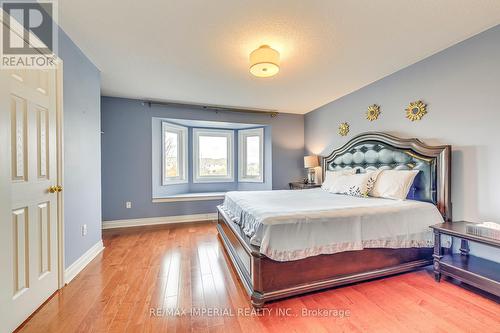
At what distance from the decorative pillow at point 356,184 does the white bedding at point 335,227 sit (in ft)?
1.55

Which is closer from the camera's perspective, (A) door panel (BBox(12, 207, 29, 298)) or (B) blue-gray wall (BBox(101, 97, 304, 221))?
(A) door panel (BBox(12, 207, 29, 298))

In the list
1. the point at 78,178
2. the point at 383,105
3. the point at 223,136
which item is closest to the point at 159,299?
the point at 78,178

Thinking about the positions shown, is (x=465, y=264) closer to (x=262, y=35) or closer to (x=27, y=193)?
(x=262, y=35)

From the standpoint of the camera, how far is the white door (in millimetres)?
1331

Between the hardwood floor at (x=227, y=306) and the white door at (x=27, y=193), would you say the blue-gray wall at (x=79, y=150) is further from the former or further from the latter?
the hardwood floor at (x=227, y=306)

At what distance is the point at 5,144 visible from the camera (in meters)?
1.34

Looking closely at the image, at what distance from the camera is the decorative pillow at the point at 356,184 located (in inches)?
106

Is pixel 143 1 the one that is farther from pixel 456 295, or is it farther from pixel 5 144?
pixel 456 295

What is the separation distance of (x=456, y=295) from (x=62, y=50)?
419cm

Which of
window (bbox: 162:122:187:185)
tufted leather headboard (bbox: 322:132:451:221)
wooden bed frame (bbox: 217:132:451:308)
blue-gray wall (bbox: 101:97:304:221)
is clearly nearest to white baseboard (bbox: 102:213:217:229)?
blue-gray wall (bbox: 101:97:304:221)

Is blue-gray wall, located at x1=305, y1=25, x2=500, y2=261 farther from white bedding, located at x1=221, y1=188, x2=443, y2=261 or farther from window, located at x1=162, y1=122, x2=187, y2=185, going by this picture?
window, located at x1=162, y1=122, x2=187, y2=185

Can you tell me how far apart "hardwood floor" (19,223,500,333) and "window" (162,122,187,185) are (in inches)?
95.7

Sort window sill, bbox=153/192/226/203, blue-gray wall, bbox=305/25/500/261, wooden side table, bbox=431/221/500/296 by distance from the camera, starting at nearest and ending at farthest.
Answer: wooden side table, bbox=431/221/500/296 → blue-gray wall, bbox=305/25/500/261 → window sill, bbox=153/192/226/203

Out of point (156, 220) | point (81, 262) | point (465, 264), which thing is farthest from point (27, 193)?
point (465, 264)
